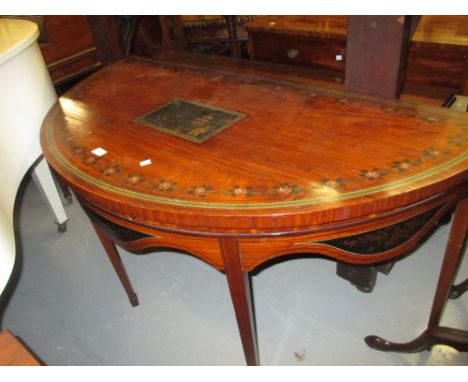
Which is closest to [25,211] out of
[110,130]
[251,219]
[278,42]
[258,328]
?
[110,130]

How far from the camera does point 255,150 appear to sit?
894 mm

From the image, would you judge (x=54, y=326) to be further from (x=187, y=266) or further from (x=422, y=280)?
(x=422, y=280)

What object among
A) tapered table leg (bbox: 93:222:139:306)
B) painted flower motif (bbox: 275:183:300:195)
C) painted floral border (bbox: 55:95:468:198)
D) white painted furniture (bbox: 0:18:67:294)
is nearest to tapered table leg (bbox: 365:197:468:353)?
painted floral border (bbox: 55:95:468:198)

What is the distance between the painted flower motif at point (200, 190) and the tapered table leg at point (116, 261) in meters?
0.48

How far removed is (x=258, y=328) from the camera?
1.40m

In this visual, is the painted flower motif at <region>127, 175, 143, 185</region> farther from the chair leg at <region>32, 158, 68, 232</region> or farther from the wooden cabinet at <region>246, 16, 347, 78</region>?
the wooden cabinet at <region>246, 16, 347, 78</region>

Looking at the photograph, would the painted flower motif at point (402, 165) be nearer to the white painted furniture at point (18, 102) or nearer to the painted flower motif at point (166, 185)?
Result: the painted flower motif at point (166, 185)

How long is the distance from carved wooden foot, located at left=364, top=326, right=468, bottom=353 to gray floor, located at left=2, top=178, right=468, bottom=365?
5 cm

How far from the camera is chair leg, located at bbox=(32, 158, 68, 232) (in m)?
1.72

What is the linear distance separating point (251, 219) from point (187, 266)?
3.41 feet

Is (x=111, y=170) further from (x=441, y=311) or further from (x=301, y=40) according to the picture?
(x=301, y=40)

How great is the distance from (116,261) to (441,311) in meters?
1.07

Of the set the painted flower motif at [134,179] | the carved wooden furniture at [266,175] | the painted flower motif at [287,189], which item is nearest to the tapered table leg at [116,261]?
the carved wooden furniture at [266,175]
